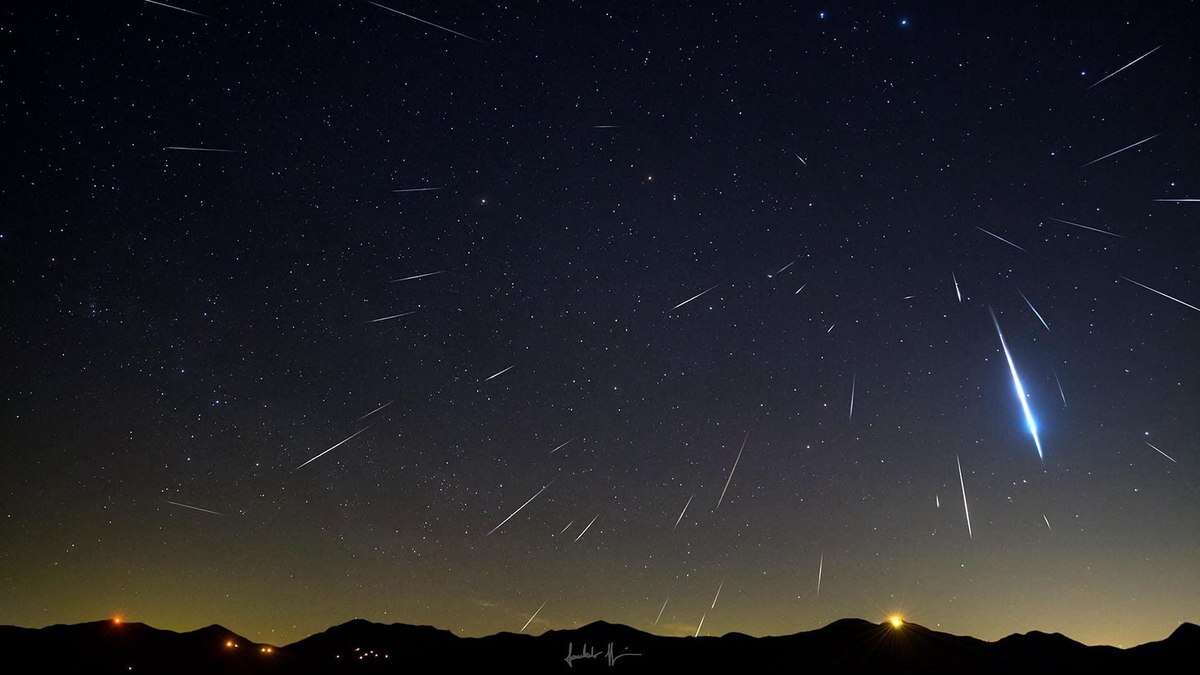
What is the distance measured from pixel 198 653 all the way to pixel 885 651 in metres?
62.7

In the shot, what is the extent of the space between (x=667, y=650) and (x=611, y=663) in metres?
8.70

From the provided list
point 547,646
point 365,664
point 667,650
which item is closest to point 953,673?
→ point 667,650

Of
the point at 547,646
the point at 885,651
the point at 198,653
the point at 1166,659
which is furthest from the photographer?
the point at 547,646

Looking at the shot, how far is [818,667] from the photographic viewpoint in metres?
77.1

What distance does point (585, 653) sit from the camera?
80125 mm

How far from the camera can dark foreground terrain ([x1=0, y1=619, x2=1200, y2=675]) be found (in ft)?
232

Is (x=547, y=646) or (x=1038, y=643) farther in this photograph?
(x=547, y=646)

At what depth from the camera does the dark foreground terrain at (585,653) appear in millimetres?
70812

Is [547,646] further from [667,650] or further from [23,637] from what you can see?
[23,637]

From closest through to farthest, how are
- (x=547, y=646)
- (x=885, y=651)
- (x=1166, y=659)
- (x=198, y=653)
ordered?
(x=1166, y=659) → (x=198, y=653) → (x=885, y=651) → (x=547, y=646)
